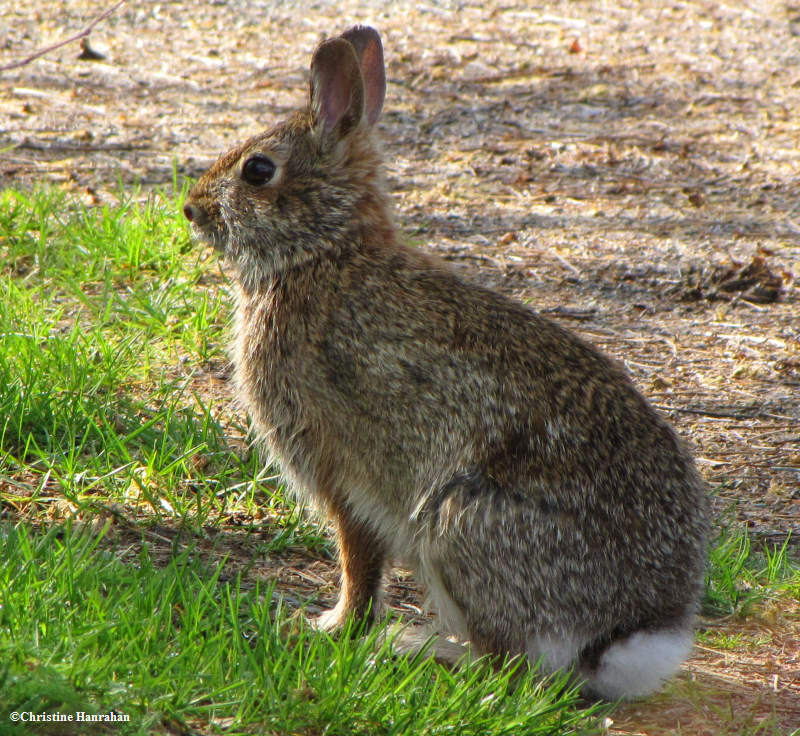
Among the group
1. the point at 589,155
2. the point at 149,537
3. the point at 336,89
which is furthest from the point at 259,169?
the point at 589,155

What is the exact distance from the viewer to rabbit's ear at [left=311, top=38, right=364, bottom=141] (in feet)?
14.0

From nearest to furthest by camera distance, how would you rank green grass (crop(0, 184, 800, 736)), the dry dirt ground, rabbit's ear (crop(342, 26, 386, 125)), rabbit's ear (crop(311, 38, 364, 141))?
green grass (crop(0, 184, 800, 736))
rabbit's ear (crop(311, 38, 364, 141))
rabbit's ear (crop(342, 26, 386, 125))
the dry dirt ground

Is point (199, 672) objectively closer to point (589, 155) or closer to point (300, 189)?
point (300, 189)

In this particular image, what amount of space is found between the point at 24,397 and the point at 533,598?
7.43 feet

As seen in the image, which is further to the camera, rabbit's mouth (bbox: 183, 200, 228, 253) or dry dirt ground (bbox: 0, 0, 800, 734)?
dry dirt ground (bbox: 0, 0, 800, 734)

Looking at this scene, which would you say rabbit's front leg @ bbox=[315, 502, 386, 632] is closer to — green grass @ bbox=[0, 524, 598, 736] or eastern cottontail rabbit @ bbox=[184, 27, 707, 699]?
eastern cottontail rabbit @ bbox=[184, 27, 707, 699]

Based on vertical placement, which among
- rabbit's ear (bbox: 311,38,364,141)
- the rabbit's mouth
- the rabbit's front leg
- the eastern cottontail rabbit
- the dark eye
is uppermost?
rabbit's ear (bbox: 311,38,364,141)

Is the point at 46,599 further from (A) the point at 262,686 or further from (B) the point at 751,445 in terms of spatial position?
(B) the point at 751,445

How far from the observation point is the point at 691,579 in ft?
12.3

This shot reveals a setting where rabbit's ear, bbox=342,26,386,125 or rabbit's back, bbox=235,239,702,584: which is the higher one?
rabbit's ear, bbox=342,26,386,125

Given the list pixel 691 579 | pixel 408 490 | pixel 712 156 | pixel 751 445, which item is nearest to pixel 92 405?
pixel 408 490

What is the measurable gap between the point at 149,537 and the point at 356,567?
791 millimetres

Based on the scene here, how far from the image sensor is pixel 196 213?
173 inches

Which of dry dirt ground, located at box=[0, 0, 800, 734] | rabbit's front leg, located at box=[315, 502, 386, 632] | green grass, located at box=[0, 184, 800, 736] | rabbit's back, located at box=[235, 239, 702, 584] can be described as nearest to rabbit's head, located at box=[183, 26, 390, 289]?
rabbit's back, located at box=[235, 239, 702, 584]
